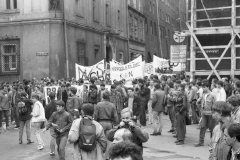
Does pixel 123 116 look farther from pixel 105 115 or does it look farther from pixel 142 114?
pixel 142 114

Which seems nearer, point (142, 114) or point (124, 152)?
point (124, 152)

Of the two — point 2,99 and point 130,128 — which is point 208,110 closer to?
point 130,128

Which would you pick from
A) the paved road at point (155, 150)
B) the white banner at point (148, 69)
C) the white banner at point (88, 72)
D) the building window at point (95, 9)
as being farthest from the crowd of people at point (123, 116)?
the building window at point (95, 9)

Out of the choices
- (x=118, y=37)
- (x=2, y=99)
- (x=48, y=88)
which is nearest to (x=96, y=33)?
(x=118, y=37)

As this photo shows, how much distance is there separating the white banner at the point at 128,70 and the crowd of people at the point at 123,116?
814 mm

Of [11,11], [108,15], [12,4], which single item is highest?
[108,15]

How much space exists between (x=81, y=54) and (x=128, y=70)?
35.5ft

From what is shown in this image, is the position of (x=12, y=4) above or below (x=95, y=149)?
above

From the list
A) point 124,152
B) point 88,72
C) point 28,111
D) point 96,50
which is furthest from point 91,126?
point 96,50

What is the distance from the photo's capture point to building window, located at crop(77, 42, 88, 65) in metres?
30.9

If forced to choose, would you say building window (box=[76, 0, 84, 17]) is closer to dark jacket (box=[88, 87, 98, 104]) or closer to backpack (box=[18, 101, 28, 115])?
dark jacket (box=[88, 87, 98, 104])

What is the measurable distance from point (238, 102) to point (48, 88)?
12.4 m

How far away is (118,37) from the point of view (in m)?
40.3

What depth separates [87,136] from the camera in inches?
294
